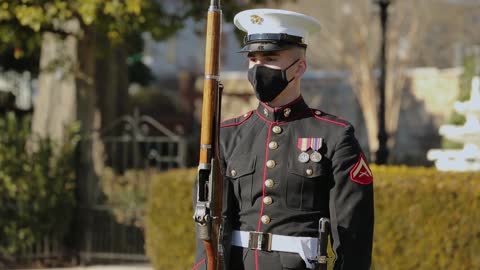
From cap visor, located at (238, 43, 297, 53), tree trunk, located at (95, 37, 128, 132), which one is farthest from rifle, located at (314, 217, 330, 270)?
tree trunk, located at (95, 37, 128, 132)

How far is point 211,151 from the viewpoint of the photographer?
4195 millimetres

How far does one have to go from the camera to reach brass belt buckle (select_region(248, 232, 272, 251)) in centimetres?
431

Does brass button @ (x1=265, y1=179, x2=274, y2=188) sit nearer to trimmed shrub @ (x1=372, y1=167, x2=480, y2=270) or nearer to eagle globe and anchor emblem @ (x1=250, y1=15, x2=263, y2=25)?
eagle globe and anchor emblem @ (x1=250, y1=15, x2=263, y2=25)

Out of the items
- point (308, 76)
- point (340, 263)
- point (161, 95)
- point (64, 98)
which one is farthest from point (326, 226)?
point (308, 76)

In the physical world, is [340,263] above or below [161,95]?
below

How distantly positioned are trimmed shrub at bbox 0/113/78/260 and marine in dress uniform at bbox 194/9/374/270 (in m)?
8.11

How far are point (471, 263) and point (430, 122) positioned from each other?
98.0ft

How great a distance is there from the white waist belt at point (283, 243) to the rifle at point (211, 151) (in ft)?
0.63

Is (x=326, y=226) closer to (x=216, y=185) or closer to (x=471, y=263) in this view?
(x=216, y=185)

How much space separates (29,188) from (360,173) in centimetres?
869

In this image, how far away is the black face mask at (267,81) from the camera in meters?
4.30

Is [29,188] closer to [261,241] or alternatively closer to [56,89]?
[56,89]

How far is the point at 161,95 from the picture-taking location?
3369 centimetres

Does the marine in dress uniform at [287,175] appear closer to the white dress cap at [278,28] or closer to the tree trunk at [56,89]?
the white dress cap at [278,28]
